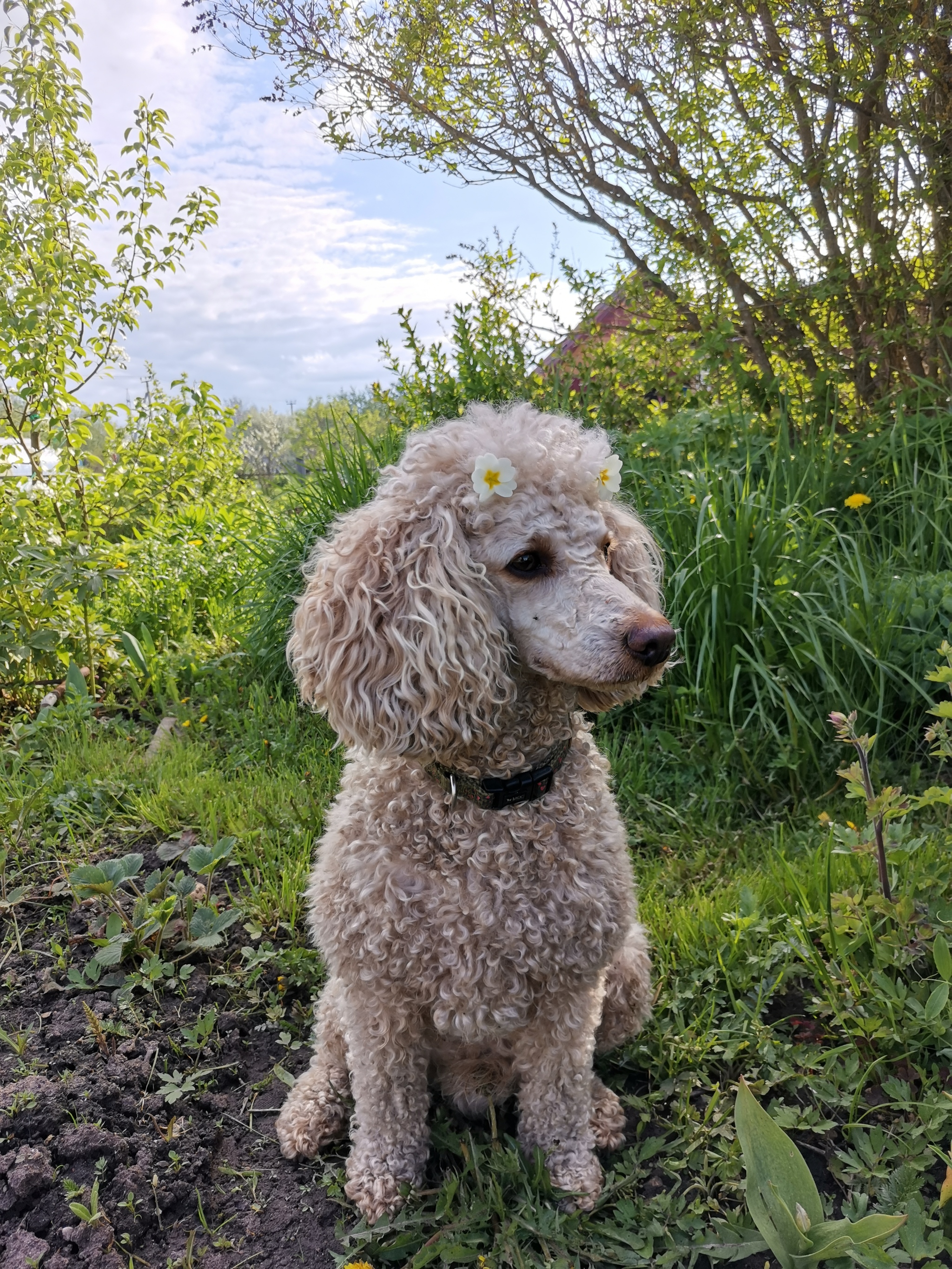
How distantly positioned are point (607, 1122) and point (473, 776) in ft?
3.13

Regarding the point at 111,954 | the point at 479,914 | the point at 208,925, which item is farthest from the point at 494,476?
the point at 111,954

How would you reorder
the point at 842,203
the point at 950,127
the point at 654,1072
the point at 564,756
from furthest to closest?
the point at 842,203 < the point at 950,127 < the point at 654,1072 < the point at 564,756

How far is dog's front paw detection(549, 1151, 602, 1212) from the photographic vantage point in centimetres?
188

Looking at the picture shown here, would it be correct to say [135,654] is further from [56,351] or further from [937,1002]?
[937,1002]

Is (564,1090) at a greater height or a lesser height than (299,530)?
lesser

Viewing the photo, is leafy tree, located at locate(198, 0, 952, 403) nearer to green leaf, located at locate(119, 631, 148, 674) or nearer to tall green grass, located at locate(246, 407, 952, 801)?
tall green grass, located at locate(246, 407, 952, 801)

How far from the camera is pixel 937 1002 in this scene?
189 centimetres

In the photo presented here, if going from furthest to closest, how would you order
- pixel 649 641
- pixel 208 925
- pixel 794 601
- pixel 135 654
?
pixel 135 654, pixel 794 601, pixel 208 925, pixel 649 641

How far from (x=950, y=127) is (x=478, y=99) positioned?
2.36 metres

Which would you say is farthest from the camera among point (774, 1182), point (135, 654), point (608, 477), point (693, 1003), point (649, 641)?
point (135, 654)

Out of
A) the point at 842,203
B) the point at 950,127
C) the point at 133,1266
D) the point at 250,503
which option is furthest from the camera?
the point at 250,503

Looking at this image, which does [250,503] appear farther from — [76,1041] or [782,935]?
[782,935]

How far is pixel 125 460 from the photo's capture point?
450 centimetres

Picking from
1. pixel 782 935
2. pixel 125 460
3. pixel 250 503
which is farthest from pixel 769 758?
pixel 250 503
